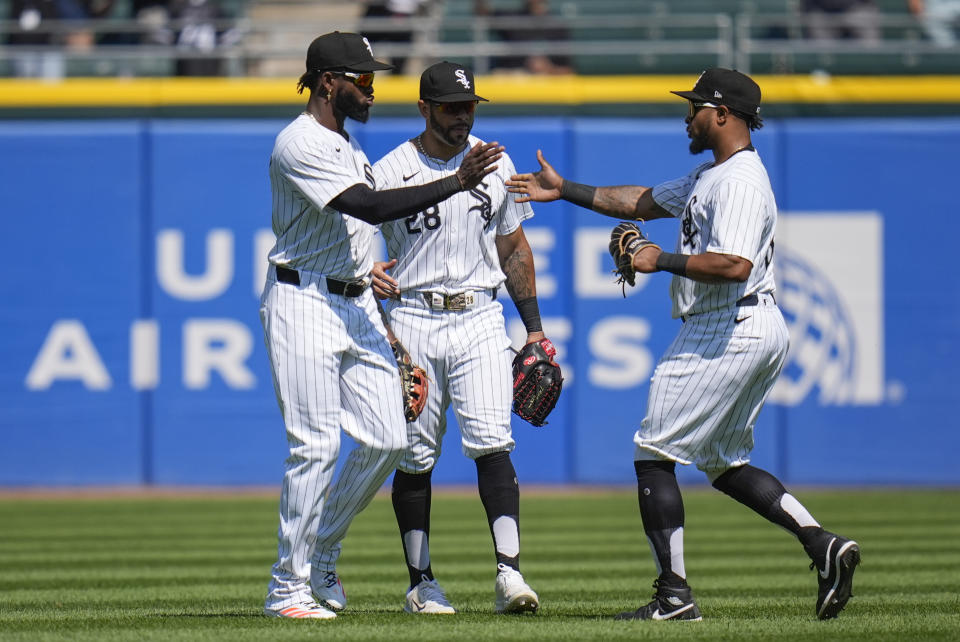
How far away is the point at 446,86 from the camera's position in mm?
5535

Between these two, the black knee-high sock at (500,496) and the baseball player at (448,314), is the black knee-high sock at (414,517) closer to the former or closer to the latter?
the baseball player at (448,314)

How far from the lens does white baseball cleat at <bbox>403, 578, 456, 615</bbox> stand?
18.2 feet

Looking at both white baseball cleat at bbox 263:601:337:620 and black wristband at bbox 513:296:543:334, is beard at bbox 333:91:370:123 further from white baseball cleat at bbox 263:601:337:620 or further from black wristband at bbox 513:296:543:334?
white baseball cleat at bbox 263:601:337:620

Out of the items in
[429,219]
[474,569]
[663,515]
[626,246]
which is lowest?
[474,569]

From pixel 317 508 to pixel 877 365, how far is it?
8.48 metres

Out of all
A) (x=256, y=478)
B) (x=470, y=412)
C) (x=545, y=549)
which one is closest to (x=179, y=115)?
(x=256, y=478)

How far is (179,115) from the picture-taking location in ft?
42.0

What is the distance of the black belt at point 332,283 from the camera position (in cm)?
530

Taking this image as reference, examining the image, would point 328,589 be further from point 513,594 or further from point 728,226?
point 728,226

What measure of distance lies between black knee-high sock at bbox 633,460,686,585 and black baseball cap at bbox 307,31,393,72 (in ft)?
6.06

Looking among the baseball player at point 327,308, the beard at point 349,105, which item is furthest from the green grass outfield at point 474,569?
the beard at point 349,105

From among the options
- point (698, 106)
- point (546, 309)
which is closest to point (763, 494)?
point (698, 106)

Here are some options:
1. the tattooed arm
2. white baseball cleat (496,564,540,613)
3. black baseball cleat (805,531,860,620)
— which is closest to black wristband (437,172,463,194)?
the tattooed arm

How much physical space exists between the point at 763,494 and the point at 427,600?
1390 millimetres
